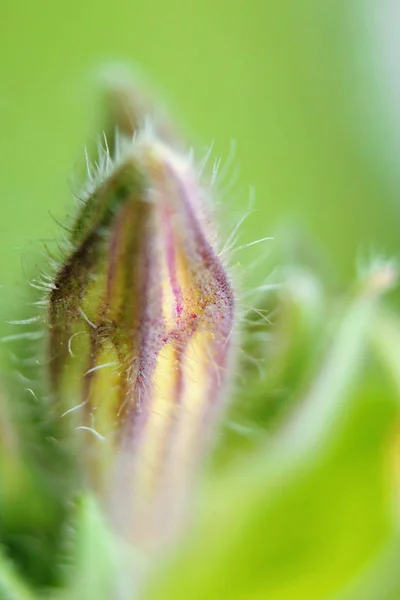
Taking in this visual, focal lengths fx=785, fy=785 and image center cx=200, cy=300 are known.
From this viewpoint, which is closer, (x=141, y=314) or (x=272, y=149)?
(x=141, y=314)

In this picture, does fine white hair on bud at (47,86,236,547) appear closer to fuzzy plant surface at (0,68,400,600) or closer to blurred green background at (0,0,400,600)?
fuzzy plant surface at (0,68,400,600)

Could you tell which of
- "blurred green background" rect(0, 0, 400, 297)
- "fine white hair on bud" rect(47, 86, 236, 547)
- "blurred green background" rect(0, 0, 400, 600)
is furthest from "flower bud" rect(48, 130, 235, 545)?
"blurred green background" rect(0, 0, 400, 297)

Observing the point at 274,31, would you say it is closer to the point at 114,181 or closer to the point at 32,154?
the point at 32,154

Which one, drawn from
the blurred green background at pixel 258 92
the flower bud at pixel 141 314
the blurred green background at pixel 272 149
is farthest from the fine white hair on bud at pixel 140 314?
the blurred green background at pixel 258 92

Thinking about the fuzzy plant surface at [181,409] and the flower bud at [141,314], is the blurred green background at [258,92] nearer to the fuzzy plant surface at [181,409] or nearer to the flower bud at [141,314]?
the fuzzy plant surface at [181,409]

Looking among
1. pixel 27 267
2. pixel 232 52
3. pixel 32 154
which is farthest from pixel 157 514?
pixel 232 52

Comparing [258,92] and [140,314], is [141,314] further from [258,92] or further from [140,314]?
[258,92]

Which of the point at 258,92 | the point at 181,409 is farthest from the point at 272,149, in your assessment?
the point at 181,409
